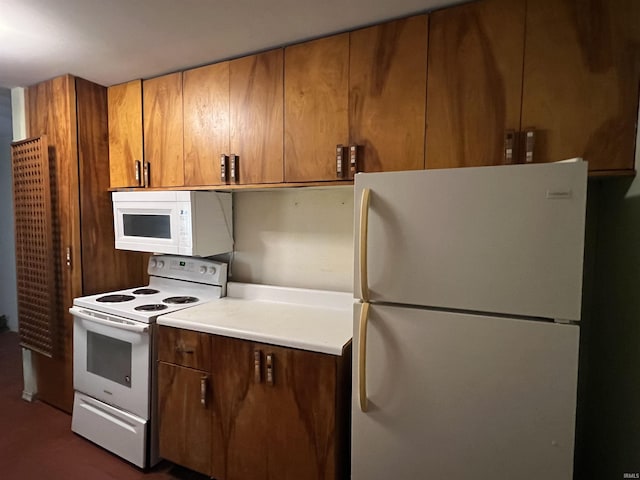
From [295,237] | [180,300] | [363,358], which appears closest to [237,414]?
[363,358]

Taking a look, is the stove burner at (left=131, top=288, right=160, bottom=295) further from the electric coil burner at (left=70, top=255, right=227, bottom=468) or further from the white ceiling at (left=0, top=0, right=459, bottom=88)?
the white ceiling at (left=0, top=0, right=459, bottom=88)

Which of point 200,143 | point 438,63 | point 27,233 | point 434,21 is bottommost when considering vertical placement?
point 27,233

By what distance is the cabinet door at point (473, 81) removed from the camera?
4.21 ft

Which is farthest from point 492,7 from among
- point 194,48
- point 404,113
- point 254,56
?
point 194,48

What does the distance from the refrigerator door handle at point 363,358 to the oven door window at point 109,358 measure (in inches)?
52.0

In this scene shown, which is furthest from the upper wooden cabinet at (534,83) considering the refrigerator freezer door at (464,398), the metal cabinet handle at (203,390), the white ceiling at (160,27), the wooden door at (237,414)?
the metal cabinet handle at (203,390)

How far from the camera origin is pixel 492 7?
129cm

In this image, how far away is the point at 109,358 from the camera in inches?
75.5

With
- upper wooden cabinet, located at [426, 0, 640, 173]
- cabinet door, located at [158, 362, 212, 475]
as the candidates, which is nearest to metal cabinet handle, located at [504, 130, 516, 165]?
upper wooden cabinet, located at [426, 0, 640, 173]

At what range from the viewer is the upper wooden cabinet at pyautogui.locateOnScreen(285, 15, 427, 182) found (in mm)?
1431

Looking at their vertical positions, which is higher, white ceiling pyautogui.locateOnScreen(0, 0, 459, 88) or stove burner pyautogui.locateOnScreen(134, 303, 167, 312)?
white ceiling pyautogui.locateOnScreen(0, 0, 459, 88)

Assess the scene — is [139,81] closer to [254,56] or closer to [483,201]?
[254,56]

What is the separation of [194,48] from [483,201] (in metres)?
1.62

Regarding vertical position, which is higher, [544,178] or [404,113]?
[404,113]
